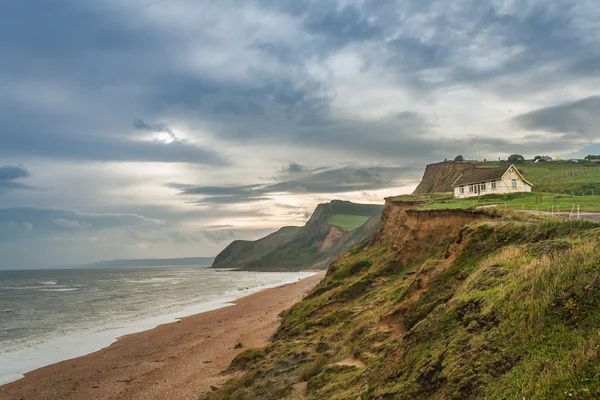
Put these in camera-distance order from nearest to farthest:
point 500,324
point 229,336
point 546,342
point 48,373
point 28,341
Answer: point 546,342 < point 500,324 < point 48,373 < point 229,336 < point 28,341

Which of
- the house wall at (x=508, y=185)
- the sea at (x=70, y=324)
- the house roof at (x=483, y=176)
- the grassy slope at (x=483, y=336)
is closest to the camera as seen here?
the grassy slope at (x=483, y=336)

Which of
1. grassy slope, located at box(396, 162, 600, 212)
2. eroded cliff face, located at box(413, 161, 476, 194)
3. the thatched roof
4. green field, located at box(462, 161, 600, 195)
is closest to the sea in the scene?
grassy slope, located at box(396, 162, 600, 212)

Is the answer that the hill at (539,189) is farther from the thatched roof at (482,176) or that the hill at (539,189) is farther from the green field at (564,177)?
the thatched roof at (482,176)

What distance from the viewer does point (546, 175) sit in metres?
79.1

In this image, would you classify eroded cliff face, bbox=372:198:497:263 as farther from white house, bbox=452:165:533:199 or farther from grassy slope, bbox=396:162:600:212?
white house, bbox=452:165:533:199

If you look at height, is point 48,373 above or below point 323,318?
below

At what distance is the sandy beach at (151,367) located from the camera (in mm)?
21047

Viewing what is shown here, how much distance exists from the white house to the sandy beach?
98.3ft

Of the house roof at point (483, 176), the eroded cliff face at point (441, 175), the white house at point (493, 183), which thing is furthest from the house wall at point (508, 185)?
the eroded cliff face at point (441, 175)

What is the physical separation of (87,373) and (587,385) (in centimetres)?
2737

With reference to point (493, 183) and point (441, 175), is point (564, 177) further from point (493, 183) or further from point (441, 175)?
point (441, 175)

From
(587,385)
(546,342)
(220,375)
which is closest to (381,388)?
(546,342)

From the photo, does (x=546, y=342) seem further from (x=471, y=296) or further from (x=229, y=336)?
(x=229, y=336)

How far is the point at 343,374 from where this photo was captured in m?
12.6
